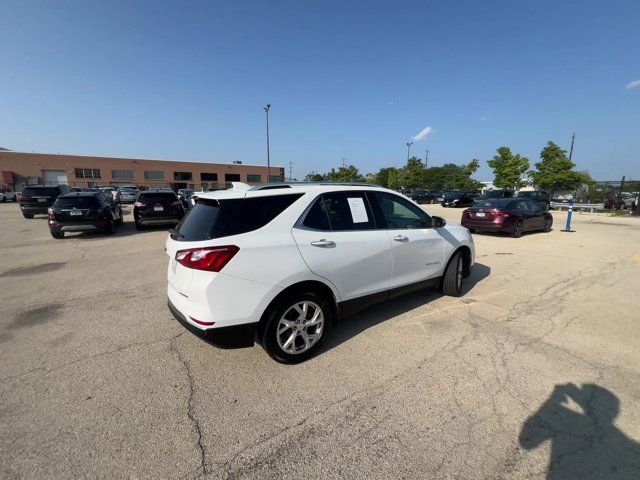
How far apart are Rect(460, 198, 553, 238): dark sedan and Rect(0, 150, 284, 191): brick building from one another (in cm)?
4181

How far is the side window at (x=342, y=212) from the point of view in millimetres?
3221

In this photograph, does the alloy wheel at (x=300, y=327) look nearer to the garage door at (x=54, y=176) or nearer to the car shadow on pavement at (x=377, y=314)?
the car shadow on pavement at (x=377, y=314)

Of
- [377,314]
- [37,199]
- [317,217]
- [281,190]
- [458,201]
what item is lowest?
[377,314]

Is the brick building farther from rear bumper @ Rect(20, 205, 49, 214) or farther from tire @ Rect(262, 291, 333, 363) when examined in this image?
tire @ Rect(262, 291, 333, 363)

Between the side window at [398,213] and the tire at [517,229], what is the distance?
27.3ft

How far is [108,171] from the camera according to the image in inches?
2419

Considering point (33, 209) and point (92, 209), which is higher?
point (92, 209)

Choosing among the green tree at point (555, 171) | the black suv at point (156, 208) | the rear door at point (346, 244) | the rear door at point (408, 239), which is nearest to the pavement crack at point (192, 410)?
the rear door at point (346, 244)

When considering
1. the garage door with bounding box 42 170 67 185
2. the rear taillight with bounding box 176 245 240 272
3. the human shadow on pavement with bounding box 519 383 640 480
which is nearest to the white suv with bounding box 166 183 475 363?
the rear taillight with bounding box 176 245 240 272

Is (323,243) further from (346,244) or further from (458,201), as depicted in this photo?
(458,201)

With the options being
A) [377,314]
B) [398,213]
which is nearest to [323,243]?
[398,213]

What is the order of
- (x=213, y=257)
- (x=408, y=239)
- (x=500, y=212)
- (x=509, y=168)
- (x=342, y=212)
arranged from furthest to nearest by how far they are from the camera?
(x=509, y=168)
(x=500, y=212)
(x=408, y=239)
(x=342, y=212)
(x=213, y=257)


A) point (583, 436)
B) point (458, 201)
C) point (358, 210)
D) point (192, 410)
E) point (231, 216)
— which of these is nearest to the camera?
point (583, 436)

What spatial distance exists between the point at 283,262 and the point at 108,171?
7342cm
